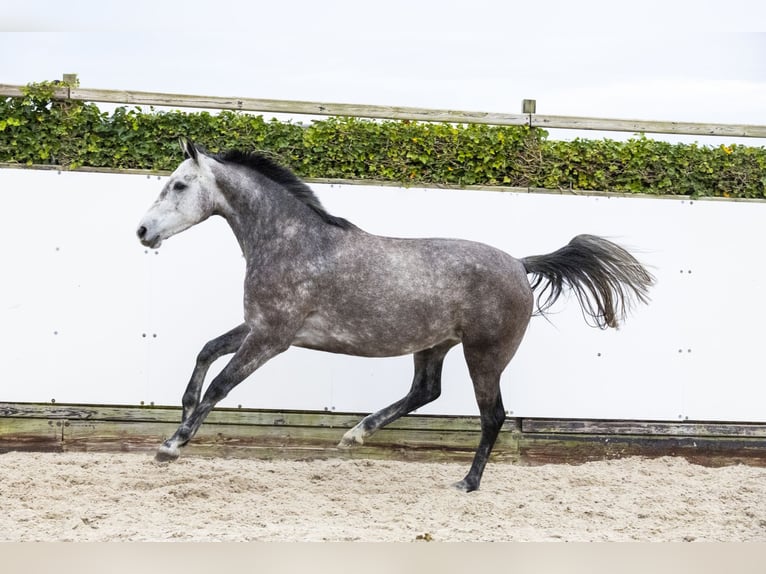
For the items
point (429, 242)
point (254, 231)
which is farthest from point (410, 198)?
point (254, 231)

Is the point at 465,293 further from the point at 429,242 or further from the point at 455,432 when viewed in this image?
the point at 455,432

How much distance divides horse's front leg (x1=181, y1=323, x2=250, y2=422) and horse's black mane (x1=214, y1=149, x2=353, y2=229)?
0.78 m

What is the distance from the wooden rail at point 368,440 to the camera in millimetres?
6070

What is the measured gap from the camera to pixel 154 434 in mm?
6098

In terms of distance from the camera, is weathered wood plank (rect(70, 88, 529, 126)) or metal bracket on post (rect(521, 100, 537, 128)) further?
metal bracket on post (rect(521, 100, 537, 128))

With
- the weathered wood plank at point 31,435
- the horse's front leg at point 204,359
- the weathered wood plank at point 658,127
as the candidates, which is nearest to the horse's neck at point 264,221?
the horse's front leg at point 204,359

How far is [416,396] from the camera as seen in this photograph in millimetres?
5438

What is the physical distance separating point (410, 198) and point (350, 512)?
241cm

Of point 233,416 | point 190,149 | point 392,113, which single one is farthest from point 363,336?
point 392,113

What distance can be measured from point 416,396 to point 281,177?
1544mm

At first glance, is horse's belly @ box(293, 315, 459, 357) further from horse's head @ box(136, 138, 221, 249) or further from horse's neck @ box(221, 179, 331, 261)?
horse's head @ box(136, 138, 221, 249)

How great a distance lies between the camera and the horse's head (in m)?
4.77

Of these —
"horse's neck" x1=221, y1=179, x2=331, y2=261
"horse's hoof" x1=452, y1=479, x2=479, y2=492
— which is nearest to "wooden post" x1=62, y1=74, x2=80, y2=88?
"horse's neck" x1=221, y1=179, x2=331, y2=261

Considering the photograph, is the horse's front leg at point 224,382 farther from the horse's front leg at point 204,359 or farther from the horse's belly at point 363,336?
the horse's belly at point 363,336
